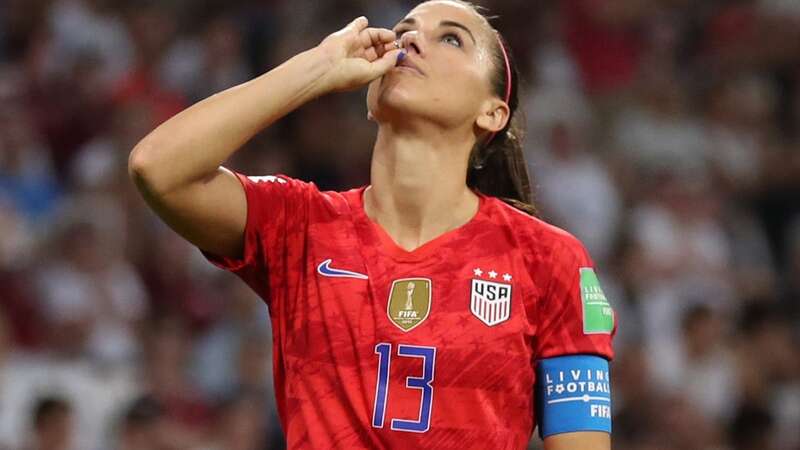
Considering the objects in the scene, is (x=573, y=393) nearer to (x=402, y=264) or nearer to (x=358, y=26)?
(x=402, y=264)

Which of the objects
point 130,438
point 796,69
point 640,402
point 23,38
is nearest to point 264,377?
point 130,438

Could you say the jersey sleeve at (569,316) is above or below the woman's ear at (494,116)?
below

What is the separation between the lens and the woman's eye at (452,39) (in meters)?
3.88

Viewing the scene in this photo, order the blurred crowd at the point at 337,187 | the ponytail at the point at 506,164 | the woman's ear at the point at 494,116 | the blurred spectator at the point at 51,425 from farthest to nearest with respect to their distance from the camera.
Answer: the blurred crowd at the point at 337,187 → the blurred spectator at the point at 51,425 → the ponytail at the point at 506,164 → the woman's ear at the point at 494,116

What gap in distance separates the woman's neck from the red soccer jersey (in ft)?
0.13

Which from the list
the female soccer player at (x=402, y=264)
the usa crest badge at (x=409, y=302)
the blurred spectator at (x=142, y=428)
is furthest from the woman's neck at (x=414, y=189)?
the blurred spectator at (x=142, y=428)

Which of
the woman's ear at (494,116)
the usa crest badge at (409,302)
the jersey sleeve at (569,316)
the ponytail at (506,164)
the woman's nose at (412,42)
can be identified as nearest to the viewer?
the usa crest badge at (409,302)

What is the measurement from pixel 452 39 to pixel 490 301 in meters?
0.72

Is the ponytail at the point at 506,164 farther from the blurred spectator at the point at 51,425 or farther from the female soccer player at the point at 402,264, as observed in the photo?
the blurred spectator at the point at 51,425

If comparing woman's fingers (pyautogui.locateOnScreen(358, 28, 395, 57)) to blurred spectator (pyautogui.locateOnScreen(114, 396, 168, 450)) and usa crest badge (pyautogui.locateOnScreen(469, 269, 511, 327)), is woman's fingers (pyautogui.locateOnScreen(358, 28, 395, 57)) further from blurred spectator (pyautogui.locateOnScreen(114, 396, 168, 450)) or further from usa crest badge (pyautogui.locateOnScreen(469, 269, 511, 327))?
blurred spectator (pyautogui.locateOnScreen(114, 396, 168, 450))

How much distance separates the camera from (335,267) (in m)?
3.65

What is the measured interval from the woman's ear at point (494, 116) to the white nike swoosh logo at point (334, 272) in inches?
22.4

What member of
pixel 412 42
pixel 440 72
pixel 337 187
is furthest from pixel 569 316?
pixel 337 187

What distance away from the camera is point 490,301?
11.9ft
